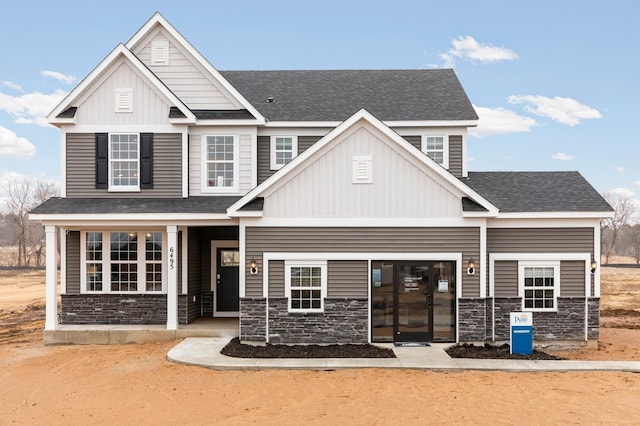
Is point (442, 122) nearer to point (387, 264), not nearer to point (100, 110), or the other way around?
point (387, 264)

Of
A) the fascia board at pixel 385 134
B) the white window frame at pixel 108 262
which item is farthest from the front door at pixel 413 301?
the white window frame at pixel 108 262

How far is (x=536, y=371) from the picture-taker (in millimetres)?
12539

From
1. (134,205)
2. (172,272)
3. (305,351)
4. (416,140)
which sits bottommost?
(305,351)

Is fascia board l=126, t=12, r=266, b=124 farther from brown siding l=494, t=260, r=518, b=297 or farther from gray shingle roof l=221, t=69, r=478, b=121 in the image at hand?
brown siding l=494, t=260, r=518, b=297

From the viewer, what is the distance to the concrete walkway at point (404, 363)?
12.7m

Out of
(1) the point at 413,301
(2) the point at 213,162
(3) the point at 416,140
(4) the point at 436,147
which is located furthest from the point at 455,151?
(2) the point at 213,162

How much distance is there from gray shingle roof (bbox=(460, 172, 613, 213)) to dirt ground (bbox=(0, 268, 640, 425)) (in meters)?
4.01

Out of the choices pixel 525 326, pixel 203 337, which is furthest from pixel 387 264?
pixel 203 337

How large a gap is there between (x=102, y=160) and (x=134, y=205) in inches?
76.3

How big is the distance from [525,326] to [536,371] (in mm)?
1746

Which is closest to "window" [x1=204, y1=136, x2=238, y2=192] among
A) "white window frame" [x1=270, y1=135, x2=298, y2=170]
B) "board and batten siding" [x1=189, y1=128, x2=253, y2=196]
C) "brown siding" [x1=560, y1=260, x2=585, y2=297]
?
"board and batten siding" [x1=189, y1=128, x2=253, y2=196]

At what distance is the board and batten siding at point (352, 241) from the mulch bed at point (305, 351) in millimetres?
1433

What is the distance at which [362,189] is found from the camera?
1494 centimetres

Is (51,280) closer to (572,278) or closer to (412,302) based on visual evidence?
(412,302)
